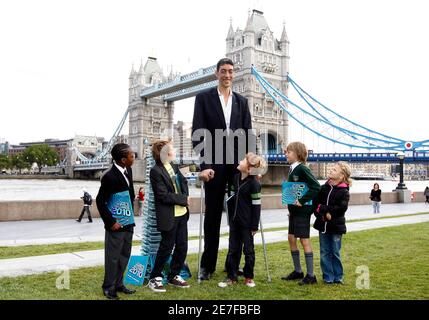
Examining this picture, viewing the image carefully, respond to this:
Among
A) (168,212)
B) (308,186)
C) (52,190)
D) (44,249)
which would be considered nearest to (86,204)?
(44,249)

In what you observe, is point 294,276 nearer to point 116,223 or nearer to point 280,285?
point 280,285

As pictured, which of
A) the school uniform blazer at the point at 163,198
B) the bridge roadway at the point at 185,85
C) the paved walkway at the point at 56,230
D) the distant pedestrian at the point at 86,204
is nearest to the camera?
the school uniform blazer at the point at 163,198

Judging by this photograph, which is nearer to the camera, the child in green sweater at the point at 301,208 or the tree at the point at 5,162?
the child in green sweater at the point at 301,208

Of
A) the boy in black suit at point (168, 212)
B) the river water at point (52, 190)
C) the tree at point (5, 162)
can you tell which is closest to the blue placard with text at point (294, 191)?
the boy in black suit at point (168, 212)

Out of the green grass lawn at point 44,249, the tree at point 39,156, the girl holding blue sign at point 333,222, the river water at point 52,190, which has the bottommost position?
the river water at point 52,190

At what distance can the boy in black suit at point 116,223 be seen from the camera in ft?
13.3

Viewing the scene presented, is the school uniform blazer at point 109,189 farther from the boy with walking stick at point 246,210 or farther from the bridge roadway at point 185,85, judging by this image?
the bridge roadway at point 185,85

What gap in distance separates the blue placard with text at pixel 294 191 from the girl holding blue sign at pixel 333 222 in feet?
0.68

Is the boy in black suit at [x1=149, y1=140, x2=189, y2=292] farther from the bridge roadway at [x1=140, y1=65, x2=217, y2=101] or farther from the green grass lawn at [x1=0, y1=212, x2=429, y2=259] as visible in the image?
the bridge roadway at [x1=140, y1=65, x2=217, y2=101]

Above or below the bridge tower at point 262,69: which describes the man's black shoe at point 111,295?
below

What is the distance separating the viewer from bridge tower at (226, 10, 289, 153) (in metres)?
A: 62.5

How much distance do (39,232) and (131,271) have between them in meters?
6.46

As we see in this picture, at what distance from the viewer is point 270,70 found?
6544 centimetres
